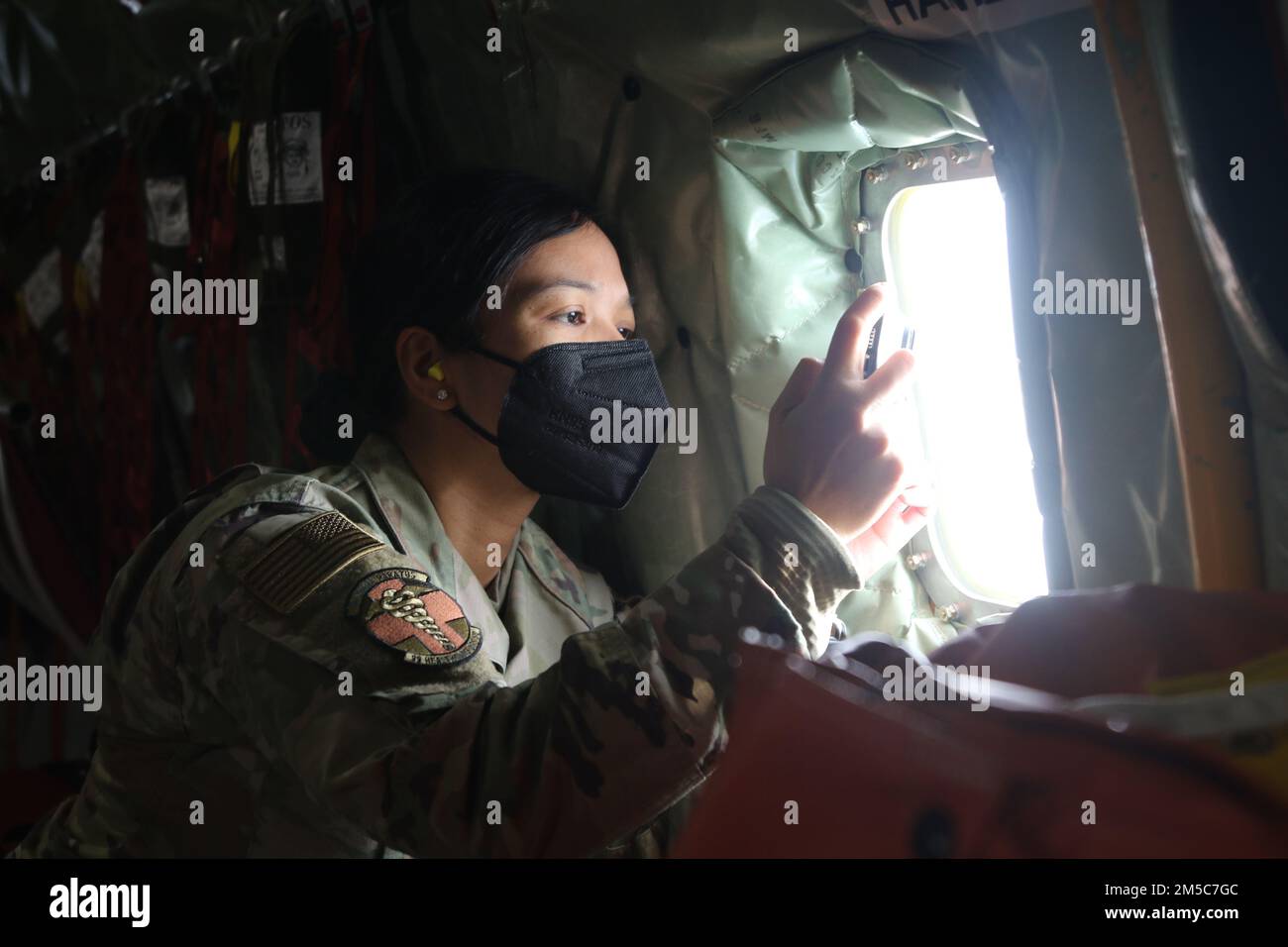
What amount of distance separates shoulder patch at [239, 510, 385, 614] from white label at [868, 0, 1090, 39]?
2.97 feet

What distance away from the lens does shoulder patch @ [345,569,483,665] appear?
122 centimetres

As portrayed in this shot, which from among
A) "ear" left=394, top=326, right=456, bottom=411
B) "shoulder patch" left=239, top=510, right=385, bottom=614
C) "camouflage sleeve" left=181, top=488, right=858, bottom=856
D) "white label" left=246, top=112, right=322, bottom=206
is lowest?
"camouflage sleeve" left=181, top=488, right=858, bottom=856

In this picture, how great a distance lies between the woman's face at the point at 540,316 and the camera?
1.64 m

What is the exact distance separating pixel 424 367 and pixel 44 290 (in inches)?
87.9

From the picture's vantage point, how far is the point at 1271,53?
0.96 meters

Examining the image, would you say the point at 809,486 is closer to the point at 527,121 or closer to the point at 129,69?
the point at 527,121

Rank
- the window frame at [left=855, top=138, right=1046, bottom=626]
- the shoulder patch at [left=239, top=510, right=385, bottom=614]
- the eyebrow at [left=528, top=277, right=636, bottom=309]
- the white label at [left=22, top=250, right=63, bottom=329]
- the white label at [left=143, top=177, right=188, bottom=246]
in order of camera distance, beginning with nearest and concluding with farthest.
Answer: the shoulder patch at [left=239, top=510, right=385, bottom=614] < the window frame at [left=855, top=138, right=1046, bottom=626] < the eyebrow at [left=528, top=277, right=636, bottom=309] < the white label at [left=143, top=177, right=188, bottom=246] < the white label at [left=22, top=250, right=63, bottom=329]

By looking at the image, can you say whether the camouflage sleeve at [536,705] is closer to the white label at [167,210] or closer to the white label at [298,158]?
the white label at [298,158]

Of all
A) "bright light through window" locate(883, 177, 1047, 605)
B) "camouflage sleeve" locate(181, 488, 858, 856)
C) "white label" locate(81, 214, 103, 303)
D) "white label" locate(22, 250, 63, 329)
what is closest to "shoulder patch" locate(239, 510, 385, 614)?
"camouflage sleeve" locate(181, 488, 858, 856)

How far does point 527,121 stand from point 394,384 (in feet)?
1.82

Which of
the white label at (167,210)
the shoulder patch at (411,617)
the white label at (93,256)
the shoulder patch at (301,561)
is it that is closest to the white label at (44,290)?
the white label at (93,256)

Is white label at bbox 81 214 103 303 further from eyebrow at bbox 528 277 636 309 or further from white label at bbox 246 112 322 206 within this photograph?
eyebrow at bbox 528 277 636 309

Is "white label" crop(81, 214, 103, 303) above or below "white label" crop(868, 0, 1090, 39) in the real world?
above
